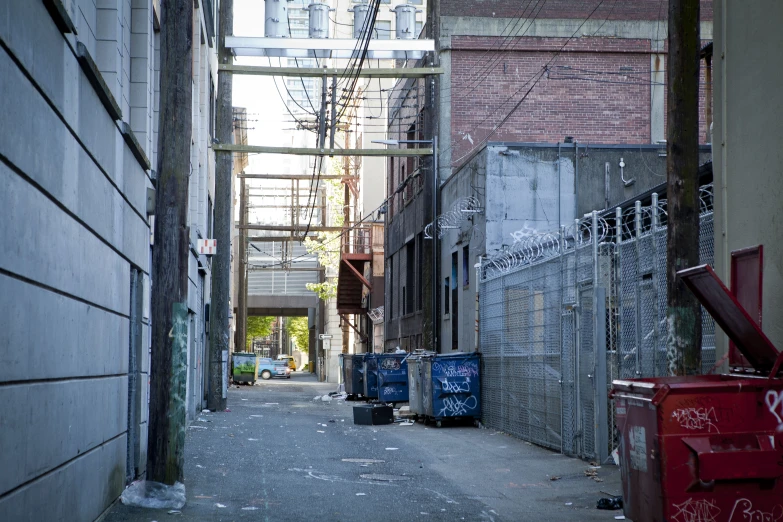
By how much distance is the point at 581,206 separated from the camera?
22953mm

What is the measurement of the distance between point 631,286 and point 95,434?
7181 millimetres

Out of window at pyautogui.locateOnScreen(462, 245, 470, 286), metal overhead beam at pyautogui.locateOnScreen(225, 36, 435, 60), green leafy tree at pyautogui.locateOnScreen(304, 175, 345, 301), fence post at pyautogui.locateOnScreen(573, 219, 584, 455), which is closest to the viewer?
fence post at pyautogui.locateOnScreen(573, 219, 584, 455)

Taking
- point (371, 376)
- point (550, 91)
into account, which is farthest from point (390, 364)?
point (550, 91)

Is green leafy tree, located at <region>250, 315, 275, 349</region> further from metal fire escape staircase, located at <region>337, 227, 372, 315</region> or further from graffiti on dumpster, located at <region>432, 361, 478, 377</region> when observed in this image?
graffiti on dumpster, located at <region>432, 361, 478, 377</region>

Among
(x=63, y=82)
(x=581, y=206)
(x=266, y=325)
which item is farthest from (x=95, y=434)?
(x=266, y=325)

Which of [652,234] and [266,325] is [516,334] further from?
[266,325]

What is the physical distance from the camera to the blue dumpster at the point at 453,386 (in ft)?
67.9

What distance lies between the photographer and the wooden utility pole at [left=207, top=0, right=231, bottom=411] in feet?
80.3

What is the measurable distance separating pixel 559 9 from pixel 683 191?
2147 cm

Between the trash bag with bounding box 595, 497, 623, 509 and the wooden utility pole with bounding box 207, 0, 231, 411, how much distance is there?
15823 millimetres

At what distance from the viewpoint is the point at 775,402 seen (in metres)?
6.68

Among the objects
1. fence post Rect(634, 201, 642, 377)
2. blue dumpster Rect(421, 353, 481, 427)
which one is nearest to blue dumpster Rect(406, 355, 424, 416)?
blue dumpster Rect(421, 353, 481, 427)

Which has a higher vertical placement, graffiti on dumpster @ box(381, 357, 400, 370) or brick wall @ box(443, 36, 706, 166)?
brick wall @ box(443, 36, 706, 166)

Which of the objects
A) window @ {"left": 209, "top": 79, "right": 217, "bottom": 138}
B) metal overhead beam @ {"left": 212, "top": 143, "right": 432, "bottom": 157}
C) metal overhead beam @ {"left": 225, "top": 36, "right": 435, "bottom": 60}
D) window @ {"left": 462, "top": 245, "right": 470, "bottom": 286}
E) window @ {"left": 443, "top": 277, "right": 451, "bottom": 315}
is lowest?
window @ {"left": 443, "top": 277, "right": 451, "bottom": 315}
